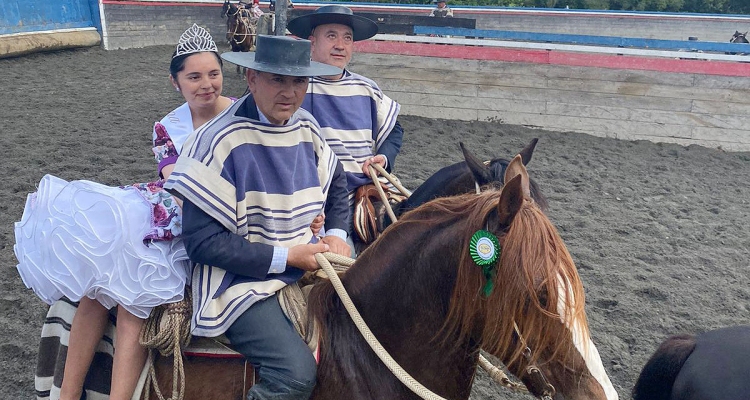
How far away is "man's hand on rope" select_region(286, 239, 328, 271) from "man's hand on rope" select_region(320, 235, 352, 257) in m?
0.26

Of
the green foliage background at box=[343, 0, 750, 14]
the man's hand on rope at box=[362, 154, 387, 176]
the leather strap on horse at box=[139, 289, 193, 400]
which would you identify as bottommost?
→ the leather strap on horse at box=[139, 289, 193, 400]

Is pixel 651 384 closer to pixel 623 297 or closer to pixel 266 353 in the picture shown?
pixel 266 353

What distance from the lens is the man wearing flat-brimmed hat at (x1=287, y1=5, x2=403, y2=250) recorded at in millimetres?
3676

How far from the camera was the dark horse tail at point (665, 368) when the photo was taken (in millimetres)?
2422

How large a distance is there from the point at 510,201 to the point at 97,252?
150 centimetres

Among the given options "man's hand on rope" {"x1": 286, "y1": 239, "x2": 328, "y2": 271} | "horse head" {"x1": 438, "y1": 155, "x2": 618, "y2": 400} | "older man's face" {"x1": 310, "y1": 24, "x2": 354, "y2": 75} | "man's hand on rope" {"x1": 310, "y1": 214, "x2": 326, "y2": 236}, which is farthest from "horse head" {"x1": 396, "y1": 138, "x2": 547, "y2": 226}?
"horse head" {"x1": 438, "y1": 155, "x2": 618, "y2": 400}

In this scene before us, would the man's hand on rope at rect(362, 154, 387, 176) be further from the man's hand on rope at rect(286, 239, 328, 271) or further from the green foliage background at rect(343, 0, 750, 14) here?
the green foliage background at rect(343, 0, 750, 14)

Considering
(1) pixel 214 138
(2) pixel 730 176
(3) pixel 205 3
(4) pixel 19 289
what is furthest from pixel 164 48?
(1) pixel 214 138

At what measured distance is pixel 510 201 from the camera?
1.70 m

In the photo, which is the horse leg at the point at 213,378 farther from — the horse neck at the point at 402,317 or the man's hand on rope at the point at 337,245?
the man's hand on rope at the point at 337,245

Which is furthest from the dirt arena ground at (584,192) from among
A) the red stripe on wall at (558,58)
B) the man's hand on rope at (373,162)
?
the man's hand on rope at (373,162)

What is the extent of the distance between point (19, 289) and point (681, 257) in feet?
19.1

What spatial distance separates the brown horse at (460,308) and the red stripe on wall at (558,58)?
26.5 ft

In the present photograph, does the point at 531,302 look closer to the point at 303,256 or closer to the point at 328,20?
the point at 303,256
